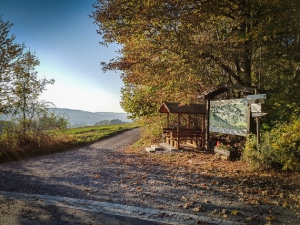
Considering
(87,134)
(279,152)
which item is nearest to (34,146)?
(87,134)

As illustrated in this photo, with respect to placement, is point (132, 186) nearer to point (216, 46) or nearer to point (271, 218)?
point (271, 218)

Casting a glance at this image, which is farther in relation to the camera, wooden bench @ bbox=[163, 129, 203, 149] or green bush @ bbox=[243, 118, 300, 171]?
wooden bench @ bbox=[163, 129, 203, 149]

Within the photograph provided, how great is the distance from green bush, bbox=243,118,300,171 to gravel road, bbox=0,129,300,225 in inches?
89.5

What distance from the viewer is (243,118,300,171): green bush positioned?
28.2 ft

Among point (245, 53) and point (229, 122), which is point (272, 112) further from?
point (245, 53)

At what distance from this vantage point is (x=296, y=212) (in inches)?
212

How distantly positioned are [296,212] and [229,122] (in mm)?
7259

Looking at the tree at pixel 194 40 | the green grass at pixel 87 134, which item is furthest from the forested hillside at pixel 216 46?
the green grass at pixel 87 134

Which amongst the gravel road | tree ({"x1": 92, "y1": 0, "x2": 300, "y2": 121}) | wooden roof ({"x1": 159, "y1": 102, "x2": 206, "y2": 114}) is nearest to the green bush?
the gravel road

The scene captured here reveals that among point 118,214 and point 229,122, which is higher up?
point 229,122

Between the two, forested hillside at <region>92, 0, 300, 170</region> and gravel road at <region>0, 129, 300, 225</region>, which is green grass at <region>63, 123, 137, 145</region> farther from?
gravel road at <region>0, 129, 300, 225</region>

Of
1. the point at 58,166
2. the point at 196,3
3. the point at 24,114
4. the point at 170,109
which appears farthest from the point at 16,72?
the point at 196,3

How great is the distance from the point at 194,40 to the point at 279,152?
6.54 meters

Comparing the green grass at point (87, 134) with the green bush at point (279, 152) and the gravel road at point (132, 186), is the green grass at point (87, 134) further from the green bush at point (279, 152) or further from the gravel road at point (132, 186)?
the green bush at point (279, 152)
